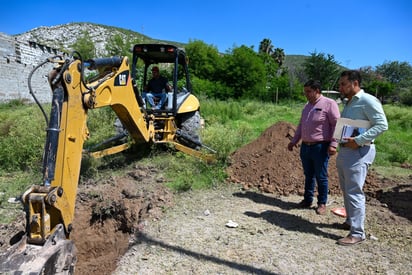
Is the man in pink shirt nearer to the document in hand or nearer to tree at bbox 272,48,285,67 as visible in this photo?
the document in hand

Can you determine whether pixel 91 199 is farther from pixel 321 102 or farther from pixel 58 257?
pixel 321 102

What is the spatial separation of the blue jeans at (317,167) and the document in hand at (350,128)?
775mm

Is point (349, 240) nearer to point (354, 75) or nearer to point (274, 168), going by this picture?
point (354, 75)

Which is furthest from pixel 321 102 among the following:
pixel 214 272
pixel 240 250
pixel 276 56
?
pixel 276 56

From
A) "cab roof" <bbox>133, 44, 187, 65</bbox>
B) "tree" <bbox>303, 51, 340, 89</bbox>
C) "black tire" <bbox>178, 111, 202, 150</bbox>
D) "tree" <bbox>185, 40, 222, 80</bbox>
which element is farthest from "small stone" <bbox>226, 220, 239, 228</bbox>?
"tree" <bbox>303, 51, 340, 89</bbox>

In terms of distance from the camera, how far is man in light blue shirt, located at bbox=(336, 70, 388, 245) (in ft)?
11.1

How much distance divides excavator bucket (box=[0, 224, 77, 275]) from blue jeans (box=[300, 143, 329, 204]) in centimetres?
324

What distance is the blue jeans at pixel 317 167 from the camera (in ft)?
14.3

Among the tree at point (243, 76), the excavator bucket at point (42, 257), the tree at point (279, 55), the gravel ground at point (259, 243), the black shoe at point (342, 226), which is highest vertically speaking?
the tree at point (279, 55)

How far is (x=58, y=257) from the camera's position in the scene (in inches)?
96.7

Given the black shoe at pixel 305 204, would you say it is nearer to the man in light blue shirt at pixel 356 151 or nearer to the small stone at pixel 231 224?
the man in light blue shirt at pixel 356 151

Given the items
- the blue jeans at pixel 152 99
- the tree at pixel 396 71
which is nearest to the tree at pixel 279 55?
the tree at pixel 396 71

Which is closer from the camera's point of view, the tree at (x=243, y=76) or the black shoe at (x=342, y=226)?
the black shoe at (x=342, y=226)

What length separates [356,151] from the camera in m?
3.51
